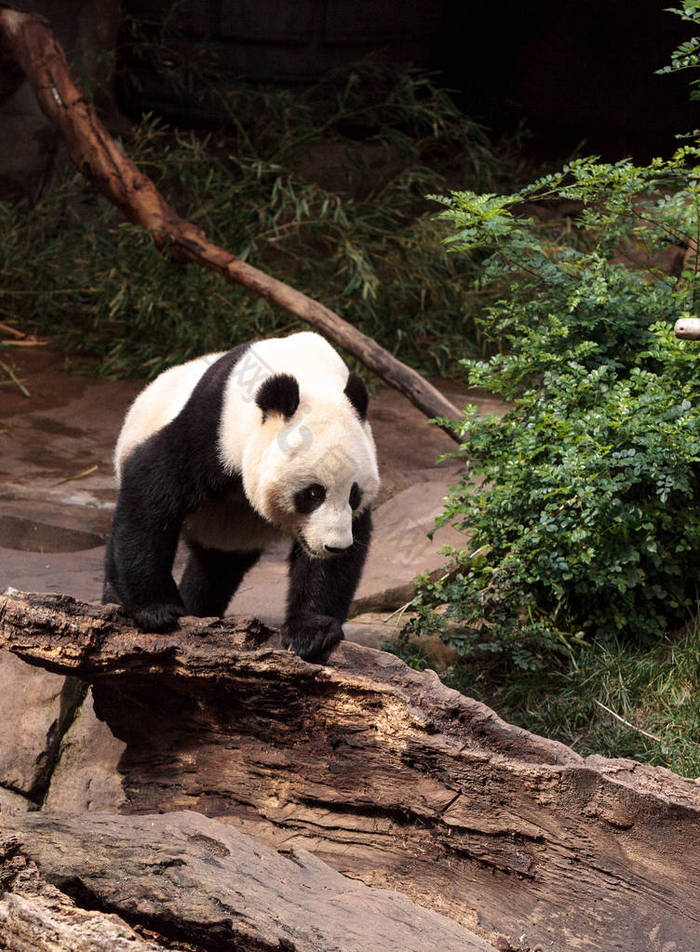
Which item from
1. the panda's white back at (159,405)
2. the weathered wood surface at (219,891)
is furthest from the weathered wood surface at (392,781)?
the panda's white back at (159,405)

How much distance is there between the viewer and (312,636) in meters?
2.76

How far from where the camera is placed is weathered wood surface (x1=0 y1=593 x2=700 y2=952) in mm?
2260

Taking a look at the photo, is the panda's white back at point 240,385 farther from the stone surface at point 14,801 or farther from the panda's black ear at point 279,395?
the stone surface at point 14,801

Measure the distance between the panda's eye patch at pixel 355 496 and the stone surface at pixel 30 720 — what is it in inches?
40.6

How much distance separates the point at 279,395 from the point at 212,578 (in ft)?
3.53

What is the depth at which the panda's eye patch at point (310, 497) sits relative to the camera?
8.85ft

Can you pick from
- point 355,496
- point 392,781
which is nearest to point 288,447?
point 355,496

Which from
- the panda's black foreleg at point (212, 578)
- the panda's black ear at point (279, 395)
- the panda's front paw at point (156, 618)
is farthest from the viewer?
the panda's black foreleg at point (212, 578)

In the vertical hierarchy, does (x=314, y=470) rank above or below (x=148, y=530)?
above

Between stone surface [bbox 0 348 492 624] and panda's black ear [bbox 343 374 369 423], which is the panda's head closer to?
panda's black ear [bbox 343 374 369 423]

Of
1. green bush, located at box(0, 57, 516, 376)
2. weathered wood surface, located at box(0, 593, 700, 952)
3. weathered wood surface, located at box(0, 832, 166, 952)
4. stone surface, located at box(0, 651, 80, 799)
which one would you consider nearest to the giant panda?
weathered wood surface, located at box(0, 593, 700, 952)

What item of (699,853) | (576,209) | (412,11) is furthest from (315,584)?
(412,11)

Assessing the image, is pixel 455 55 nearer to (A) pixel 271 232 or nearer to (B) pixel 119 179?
(A) pixel 271 232

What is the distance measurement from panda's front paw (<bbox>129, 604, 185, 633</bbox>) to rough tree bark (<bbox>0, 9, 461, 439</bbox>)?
284 cm
